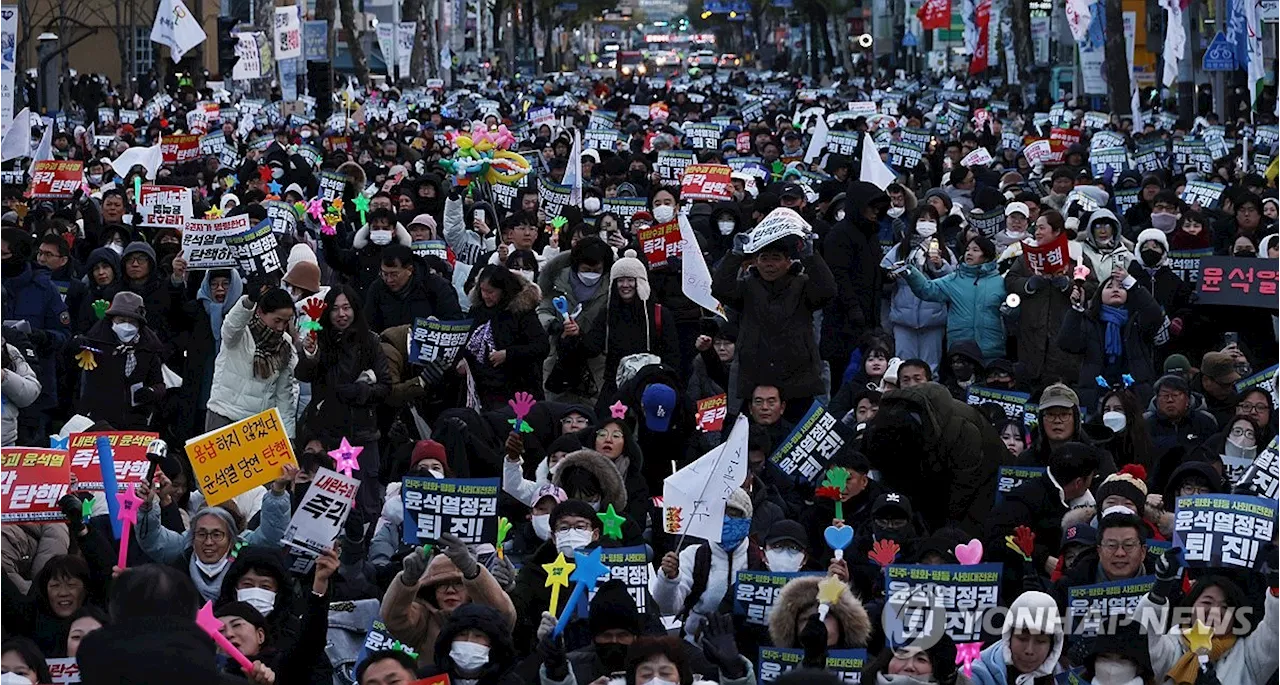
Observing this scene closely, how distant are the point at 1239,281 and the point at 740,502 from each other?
5628 millimetres

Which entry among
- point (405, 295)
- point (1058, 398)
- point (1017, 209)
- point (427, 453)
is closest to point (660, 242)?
point (405, 295)

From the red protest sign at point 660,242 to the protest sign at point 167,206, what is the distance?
3.05 metres

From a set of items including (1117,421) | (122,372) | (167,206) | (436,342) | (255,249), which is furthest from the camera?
(167,206)

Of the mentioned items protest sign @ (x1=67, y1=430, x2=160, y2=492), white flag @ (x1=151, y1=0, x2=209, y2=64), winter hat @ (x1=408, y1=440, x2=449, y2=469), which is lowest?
winter hat @ (x1=408, y1=440, x2=449, y2=469)

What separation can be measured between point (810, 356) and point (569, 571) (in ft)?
13.3

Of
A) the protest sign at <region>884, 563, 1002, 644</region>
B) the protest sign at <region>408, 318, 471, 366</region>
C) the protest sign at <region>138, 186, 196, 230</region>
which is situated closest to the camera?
the protest sign at <region>884, 563, 1002, 644</region>

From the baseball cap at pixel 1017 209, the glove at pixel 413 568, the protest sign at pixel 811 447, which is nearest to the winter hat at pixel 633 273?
the protest sign at pixel 811 447

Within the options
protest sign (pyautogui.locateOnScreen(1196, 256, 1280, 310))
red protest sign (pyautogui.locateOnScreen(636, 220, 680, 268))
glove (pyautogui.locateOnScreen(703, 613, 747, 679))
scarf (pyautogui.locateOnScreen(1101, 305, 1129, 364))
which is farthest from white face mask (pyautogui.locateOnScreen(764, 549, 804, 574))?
protest sign (pyautogui.locateOnScreen(1196, 256, 1280, 310))

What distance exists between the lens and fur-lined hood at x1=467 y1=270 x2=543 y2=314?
37.8ft

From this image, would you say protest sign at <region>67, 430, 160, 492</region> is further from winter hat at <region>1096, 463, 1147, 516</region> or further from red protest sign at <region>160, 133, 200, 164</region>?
red protest sign at <region>160, 133, 200, 164</region>

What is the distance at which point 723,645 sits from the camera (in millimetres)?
7613

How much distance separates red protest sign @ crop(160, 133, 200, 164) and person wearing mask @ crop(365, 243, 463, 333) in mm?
10474

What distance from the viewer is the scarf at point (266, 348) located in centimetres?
1052

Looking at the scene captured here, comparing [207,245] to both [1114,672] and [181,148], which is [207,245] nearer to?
[1114,672]
